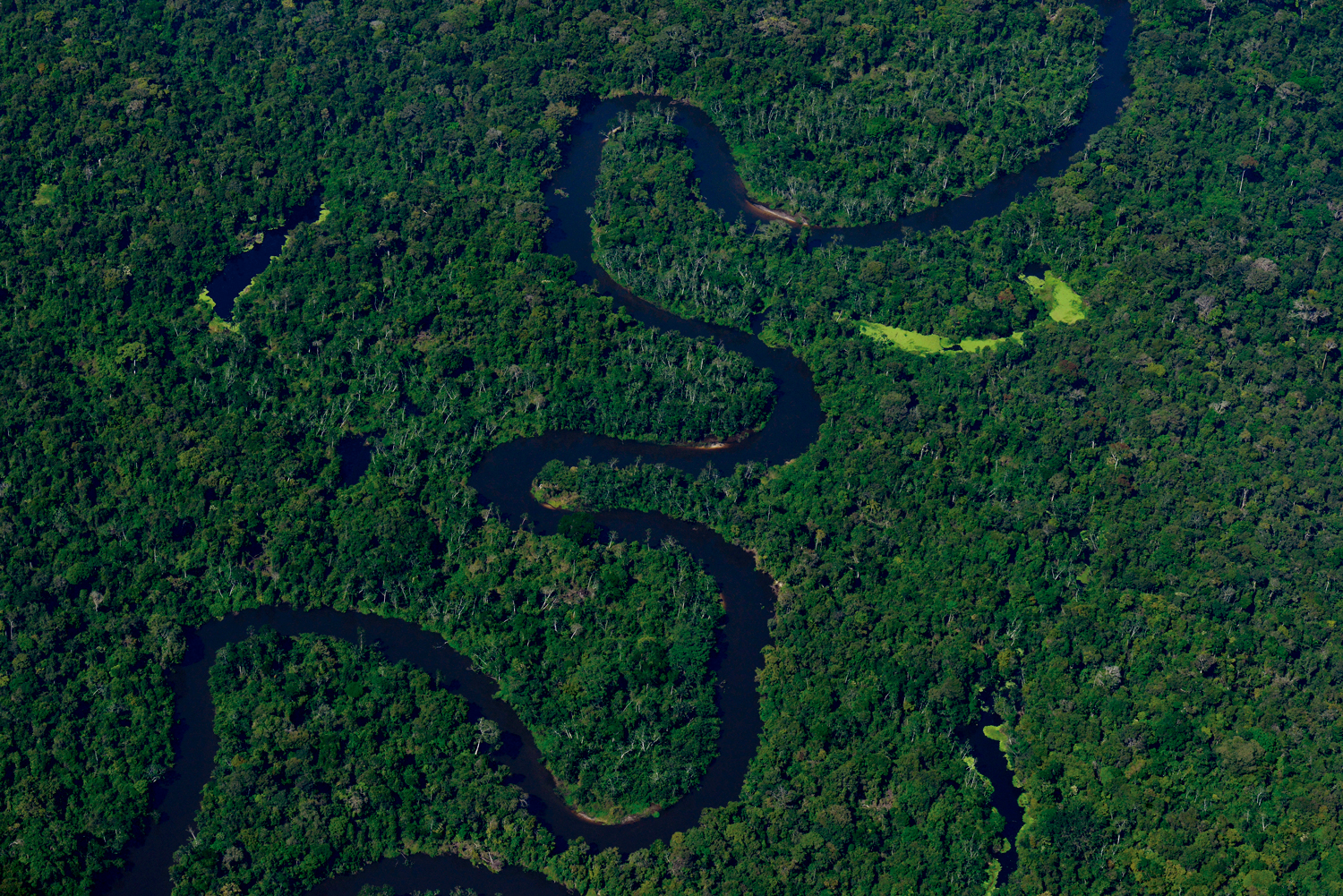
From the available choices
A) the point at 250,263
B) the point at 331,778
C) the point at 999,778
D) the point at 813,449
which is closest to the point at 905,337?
the point at 813,449

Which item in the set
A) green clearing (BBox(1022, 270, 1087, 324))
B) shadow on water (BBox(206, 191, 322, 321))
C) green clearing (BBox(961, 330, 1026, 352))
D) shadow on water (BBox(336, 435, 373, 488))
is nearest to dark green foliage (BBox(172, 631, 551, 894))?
shadow on water (BBox(336, 435, 373, 488))

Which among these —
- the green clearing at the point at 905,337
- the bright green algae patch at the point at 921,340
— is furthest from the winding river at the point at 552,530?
the bright green algae patch at the point at 921,340

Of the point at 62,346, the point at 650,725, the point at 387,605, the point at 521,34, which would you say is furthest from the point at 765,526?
the point at 521,34

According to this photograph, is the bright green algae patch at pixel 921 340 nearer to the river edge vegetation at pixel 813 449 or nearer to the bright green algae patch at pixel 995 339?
the bright green algae patch at pixel 995 339

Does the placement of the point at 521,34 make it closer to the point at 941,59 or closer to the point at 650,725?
the point at 941,59

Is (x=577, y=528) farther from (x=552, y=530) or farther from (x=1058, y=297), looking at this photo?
(x=1058, y=297)

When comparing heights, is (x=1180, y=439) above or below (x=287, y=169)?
below
